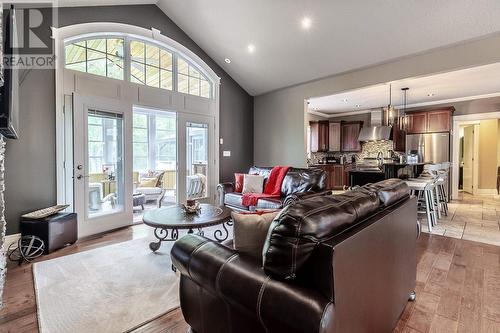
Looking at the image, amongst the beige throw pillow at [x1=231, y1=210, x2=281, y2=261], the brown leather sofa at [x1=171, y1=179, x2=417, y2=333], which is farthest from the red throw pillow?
the beige throw pillow at [x1=231, y1=210, x2=281, y2=261]

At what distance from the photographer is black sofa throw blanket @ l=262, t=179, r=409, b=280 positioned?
1.02 metres

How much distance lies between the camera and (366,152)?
842 centimetres

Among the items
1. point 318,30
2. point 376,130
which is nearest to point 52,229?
point 318,30

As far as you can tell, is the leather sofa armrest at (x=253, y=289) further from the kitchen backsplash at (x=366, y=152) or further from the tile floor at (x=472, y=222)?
the kitchen backsplash at (x=366, y=152)

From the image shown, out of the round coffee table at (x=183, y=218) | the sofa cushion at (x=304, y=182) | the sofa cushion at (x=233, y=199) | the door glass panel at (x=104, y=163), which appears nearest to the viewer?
the round coffee table at (x=183, y=218)

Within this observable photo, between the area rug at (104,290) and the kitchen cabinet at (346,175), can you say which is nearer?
the area rug at (104,290)

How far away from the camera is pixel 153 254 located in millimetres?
3047

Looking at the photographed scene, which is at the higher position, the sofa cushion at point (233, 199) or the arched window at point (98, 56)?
the arched window at point (98, 56)

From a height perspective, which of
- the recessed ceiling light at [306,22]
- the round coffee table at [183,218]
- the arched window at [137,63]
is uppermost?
the recessed ceiling light at [306,22]

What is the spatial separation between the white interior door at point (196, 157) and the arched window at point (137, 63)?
646 mm

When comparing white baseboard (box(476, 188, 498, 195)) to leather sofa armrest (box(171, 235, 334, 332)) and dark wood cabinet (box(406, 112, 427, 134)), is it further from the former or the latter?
leather sofa armrest (box(171, 235, 334, 332))

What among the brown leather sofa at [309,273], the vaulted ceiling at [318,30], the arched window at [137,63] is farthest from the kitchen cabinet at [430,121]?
the brown leather sofa at [309,273]

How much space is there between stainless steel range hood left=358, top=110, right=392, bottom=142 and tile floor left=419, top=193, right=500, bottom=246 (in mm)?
2348

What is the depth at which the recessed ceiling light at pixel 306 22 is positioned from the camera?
392 centimetres
